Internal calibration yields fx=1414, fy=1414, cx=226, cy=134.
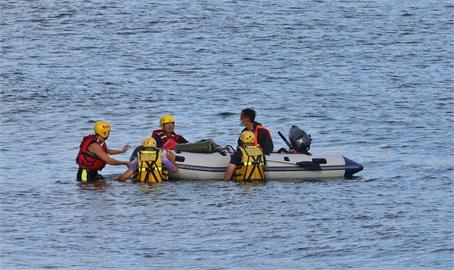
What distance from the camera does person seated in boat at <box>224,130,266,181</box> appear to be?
23.2 m

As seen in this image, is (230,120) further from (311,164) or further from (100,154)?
(100,154)

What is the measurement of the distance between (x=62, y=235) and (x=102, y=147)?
3.93m

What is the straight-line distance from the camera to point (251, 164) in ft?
76.2

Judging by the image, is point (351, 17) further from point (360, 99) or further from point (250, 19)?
point (360, 99)

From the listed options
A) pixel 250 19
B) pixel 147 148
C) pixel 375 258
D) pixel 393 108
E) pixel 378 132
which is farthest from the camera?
pixel 250 19

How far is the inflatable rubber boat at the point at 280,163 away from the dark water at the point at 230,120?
0.71ft

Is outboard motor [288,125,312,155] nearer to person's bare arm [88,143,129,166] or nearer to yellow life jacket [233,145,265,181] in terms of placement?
yellow life jacket [233,145,265,181]

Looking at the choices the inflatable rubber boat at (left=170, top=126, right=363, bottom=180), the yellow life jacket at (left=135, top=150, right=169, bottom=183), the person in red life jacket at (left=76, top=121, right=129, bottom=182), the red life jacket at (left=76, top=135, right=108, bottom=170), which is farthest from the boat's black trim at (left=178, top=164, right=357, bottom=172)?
the red life jacket at (left=76, top=135, right=108, bottom=170)

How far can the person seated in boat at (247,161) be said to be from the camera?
23234 millimetres

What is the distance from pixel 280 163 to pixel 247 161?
0.75 meters

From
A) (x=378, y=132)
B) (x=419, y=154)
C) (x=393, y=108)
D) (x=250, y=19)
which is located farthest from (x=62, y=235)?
(x=250, y=19)

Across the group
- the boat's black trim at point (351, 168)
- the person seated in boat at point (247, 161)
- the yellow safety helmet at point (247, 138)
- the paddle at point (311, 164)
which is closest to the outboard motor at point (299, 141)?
the paddle at point (311, 164)

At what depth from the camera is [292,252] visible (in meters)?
18.6

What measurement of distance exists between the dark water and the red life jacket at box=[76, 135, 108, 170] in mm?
368
